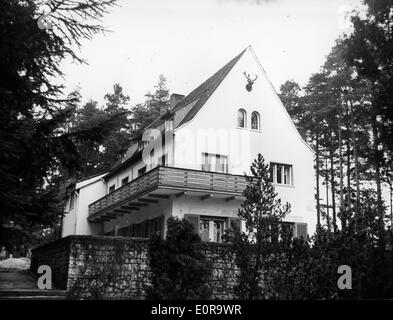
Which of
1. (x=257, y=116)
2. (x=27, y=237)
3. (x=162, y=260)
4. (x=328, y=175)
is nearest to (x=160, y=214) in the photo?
(x=257, y=116)

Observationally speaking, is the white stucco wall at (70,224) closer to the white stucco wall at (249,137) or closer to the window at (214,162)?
the white stucco wall at (249,137)

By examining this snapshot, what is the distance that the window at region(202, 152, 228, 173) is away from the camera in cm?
2347

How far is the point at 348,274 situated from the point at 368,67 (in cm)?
958

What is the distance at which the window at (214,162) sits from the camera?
23.5 m

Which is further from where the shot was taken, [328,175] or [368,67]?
[328,175]

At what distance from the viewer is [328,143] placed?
120ft

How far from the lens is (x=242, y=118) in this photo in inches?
993

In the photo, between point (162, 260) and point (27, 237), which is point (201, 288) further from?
point (27, 237)

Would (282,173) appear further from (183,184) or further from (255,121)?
(183,184)

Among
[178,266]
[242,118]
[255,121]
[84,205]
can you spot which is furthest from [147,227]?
[178,266]

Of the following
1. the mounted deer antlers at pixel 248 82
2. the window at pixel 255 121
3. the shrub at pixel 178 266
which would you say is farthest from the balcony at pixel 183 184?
the shrub at pixel 178 266

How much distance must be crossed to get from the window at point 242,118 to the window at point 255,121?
566mm

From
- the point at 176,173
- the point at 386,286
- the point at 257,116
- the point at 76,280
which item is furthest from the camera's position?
the point at 257,116

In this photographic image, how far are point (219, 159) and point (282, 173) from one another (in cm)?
415
